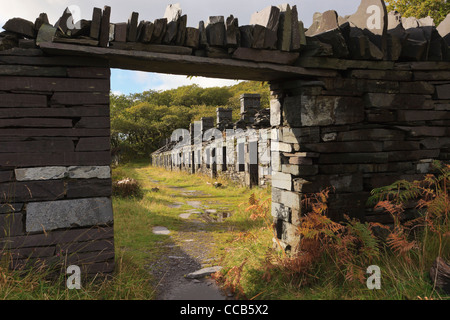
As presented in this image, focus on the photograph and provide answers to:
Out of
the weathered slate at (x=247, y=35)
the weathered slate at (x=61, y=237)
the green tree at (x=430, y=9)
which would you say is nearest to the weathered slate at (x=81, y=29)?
the weathered slate at (x=247, y=35)

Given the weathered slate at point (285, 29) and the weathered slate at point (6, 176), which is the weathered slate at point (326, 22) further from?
the weathered slate at point (6, 176)

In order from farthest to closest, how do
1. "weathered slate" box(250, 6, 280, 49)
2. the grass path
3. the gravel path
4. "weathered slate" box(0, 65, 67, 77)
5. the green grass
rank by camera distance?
the grass path, the gravel path, "weathered slate" box(250, 6, 280, 49), "weathered slate" box(0, 65, 67, 77), the green grass

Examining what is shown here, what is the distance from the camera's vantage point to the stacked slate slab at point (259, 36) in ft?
11.0

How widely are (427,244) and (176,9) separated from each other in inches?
163

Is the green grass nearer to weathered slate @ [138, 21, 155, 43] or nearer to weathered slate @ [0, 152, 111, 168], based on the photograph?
weathered slate @ [0, 152, 111, 168]

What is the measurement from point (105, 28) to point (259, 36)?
1745 millimetres

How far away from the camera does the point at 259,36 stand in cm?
381

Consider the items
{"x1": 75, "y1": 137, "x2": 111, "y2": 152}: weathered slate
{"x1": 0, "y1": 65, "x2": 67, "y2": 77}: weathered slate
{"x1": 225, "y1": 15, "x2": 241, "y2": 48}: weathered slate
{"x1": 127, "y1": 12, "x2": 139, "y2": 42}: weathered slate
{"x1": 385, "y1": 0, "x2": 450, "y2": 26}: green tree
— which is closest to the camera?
{"x1": 0, "y1": 65, "x2": 67, "y2": 77}: weathered slate

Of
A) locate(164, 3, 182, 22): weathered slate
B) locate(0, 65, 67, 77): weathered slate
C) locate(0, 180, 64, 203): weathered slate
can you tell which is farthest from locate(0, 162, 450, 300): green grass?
locate(164, 3, 182, 22): weathered slate

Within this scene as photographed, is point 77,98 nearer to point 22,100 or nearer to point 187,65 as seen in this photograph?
point 22,100

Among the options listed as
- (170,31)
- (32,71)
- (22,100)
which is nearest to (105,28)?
(170,31)

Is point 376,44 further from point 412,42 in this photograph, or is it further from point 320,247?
point 320,247

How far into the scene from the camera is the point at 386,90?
14.4ft

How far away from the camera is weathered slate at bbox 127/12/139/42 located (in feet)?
11.4
